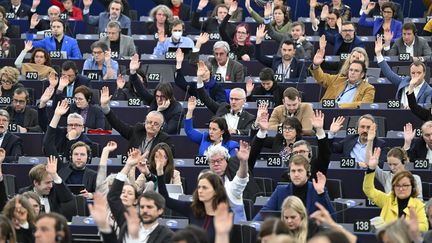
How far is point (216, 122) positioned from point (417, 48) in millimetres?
3663

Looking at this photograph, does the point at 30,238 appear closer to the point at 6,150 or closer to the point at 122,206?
the point at 122,206

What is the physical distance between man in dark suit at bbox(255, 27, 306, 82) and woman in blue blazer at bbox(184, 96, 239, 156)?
6.52 ft

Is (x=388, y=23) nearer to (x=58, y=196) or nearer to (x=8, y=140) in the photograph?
(x=8, y=140)

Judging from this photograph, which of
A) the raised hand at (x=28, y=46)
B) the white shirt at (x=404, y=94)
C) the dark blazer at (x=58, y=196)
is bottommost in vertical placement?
the dark blazer at (x=58, y=196)

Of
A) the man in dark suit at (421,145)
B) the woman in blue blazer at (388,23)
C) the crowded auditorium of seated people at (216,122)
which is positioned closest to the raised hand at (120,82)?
the crowded auditorium of seated people at (216,122)

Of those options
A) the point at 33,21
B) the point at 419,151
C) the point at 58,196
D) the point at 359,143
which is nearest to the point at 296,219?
the point at 58,196

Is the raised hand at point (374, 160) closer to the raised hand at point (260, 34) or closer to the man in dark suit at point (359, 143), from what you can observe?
the man in dark suit at point (359, 143)

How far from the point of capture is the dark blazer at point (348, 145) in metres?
13.1

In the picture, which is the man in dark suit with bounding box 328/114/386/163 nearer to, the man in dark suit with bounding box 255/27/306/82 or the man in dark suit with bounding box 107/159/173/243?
the man in dark suit with bounding box 255/27/306/82

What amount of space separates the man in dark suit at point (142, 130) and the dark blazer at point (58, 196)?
4.67ft

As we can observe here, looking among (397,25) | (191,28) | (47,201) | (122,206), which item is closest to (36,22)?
(191,28)

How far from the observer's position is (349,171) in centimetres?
1268

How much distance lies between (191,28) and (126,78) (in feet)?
7.05

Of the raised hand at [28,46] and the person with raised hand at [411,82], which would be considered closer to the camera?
the person with raised hand at [411,82]
